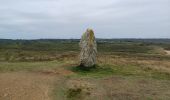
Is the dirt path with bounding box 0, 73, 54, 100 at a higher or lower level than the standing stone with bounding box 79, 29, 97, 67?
lower

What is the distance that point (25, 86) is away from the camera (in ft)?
76.0

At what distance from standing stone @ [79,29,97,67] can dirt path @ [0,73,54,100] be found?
5506mm

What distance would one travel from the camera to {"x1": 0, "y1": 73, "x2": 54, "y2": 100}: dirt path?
21016 millimetres

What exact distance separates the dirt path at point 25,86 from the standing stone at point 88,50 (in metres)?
5.51

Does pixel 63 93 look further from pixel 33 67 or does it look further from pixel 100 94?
pixel 33 67

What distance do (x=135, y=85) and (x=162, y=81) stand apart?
2.89 meters

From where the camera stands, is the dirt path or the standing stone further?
the standing stone

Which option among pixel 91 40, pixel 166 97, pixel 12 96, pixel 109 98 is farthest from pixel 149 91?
pixel 91 40

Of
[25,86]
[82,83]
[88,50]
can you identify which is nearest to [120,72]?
[88,50]

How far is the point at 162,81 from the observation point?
Answer: 25.6m

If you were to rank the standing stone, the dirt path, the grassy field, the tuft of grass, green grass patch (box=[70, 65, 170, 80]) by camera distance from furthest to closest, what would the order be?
1. the standing stone
2. the tuft of grass
3. green grass patch (box=[70, 65, 170, 80])
4. the grassy field
5. the dirt path

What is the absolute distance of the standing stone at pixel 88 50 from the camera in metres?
31.2

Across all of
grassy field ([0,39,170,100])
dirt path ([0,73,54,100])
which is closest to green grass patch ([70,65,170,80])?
grassy field ([0,39,170,100])

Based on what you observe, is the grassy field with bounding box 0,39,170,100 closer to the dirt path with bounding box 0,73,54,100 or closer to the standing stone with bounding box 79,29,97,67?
the dirt path with bounding box 0,73,54,100
